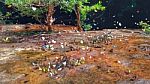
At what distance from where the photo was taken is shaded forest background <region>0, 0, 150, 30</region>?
2514cm

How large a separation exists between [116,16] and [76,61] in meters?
15.5

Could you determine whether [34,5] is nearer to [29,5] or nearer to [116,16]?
[29,5]

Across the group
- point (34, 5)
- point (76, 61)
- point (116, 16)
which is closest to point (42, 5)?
point (34, 5)

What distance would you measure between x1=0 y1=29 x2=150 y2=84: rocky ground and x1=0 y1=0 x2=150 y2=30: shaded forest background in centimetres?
1022

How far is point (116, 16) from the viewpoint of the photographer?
26.0 m

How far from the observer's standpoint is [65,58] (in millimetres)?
11391

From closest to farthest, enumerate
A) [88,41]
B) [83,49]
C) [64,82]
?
[64,82] → [83,49] → [88,41]

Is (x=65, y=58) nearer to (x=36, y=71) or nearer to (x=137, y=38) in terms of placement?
(x=36, y=71)

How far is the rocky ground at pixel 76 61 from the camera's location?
9.70 m

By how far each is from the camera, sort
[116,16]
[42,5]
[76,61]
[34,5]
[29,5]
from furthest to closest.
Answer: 1. [116,16]
2. [34,5]
3. [42,5]
4. [29,5]
5. [76,61]

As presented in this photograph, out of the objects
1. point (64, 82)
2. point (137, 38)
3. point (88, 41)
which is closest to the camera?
point (64, 82)

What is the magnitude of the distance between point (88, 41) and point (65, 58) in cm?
346

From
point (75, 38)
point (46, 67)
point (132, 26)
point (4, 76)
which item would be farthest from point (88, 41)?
point (132, 26)

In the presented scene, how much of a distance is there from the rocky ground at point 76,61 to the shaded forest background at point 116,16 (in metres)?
10.2
